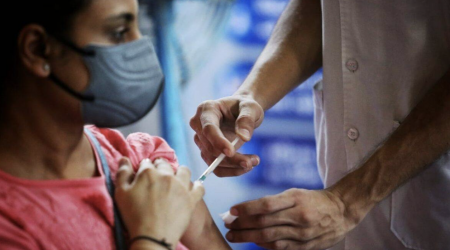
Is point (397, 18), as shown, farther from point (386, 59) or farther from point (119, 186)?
point (119, 186)

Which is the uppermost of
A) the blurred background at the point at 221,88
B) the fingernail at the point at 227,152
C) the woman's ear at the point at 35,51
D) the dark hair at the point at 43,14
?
the dark hair at the point at 43,14

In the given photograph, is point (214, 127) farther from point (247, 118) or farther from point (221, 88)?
point (221, 88)

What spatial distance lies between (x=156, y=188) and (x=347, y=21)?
0.99m

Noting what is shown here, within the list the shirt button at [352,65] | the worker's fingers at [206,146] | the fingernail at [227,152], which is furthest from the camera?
the shirt button at [352,65]

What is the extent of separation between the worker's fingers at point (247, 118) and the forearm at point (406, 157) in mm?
287

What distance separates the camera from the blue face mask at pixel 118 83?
1.17 metres

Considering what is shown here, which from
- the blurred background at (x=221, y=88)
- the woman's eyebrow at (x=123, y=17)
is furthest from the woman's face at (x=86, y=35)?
the blurred background at (x=221, y=88)

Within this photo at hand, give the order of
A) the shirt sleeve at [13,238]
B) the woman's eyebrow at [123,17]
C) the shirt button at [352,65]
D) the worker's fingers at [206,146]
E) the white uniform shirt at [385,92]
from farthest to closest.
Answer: the shirt button at [352,65]
the white uniform shirt at [385,92]
the worker's fingers at [206,146]
the woman's eyebrow at [123,17]
the shirt sleeve at [13,238]

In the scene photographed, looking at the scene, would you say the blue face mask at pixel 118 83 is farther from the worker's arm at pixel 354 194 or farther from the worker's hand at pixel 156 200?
the worker's arm at pixel 354 194

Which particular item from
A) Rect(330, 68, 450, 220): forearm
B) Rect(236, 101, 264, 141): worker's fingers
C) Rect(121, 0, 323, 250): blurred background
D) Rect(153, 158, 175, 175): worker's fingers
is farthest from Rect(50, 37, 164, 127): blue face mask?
Rect(121, 0, 323, 250): blurred background

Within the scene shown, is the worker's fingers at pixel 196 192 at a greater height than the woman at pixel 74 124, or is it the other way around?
the woman at pixel 74 124

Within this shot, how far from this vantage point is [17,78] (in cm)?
119

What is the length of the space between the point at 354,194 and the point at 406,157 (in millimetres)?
181

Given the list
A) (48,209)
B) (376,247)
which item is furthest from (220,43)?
(48,209)
